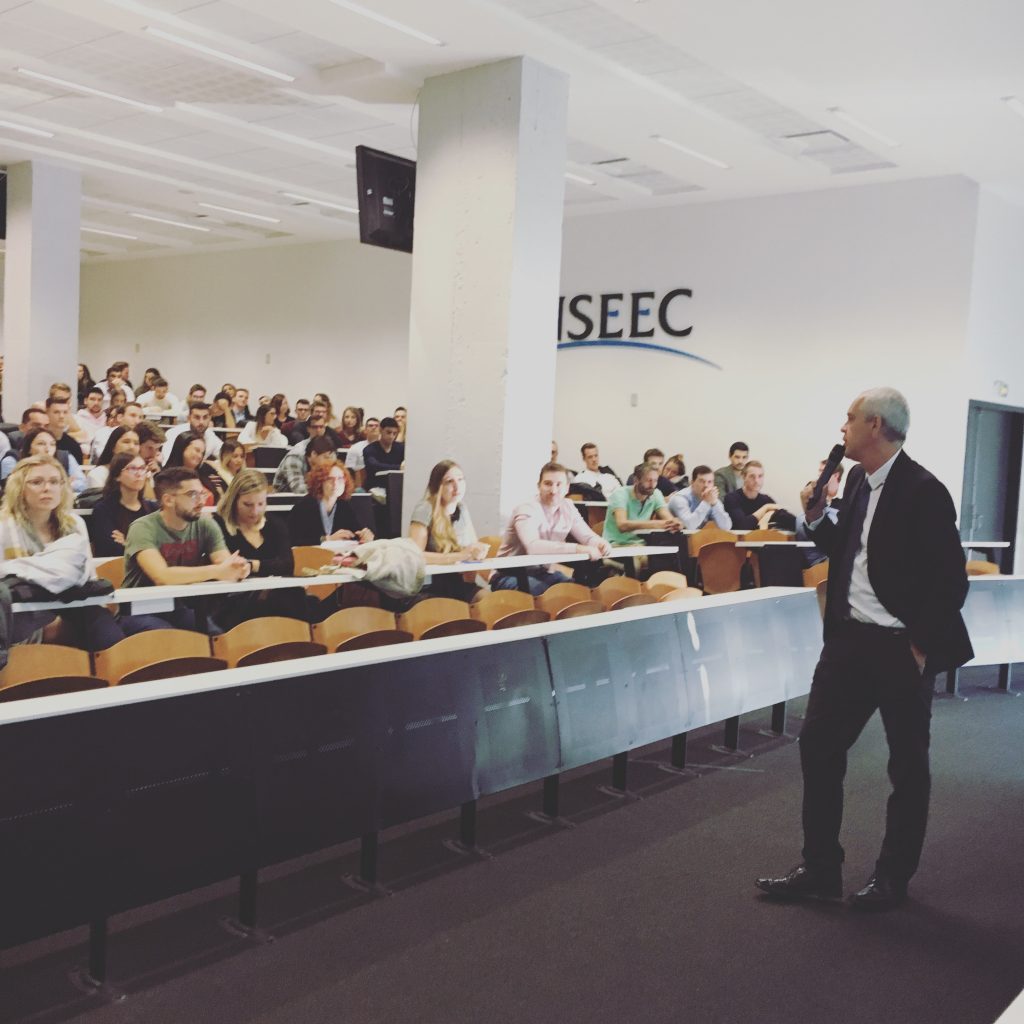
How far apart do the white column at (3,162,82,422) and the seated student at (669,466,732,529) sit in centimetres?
870

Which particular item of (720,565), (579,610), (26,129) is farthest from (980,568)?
(26,129)

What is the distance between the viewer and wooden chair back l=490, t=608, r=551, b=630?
5.25 meters

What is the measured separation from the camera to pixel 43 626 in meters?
4.46

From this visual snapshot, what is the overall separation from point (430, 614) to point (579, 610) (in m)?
0.75

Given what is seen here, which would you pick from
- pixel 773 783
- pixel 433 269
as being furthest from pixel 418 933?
pixel 433 269

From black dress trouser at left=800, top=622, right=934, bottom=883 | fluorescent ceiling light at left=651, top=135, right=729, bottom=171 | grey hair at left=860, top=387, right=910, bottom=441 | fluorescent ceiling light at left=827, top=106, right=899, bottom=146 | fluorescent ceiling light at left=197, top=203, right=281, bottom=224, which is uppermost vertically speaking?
fluorescent ceiling light at left=197, top=203, right=281, bottom=224

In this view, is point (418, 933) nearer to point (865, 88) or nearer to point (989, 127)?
point (865, 88)

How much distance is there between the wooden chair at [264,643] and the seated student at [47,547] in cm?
54

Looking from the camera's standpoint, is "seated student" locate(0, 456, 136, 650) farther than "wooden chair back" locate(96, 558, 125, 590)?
Answer: No

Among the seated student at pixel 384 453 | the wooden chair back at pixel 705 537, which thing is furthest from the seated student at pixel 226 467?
the wooden chair back at pixel 705 537

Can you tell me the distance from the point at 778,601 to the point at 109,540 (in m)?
3.75

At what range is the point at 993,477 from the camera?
13.2 m

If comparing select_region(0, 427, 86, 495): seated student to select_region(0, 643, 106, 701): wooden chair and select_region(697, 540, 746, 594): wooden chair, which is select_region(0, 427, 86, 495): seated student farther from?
select_region(697, 540, 746, 594): wooden chair

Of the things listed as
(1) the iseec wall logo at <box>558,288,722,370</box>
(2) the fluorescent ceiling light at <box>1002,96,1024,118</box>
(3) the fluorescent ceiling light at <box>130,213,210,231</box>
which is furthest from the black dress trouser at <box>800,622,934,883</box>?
(3) the fluorescent ceiling light at <box>130,213,210,231</box>
